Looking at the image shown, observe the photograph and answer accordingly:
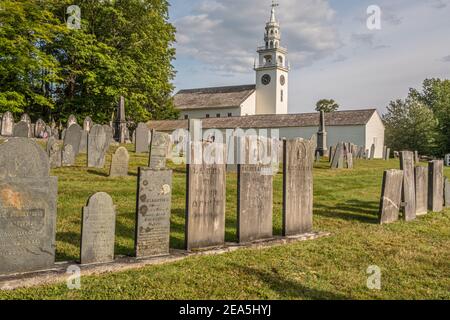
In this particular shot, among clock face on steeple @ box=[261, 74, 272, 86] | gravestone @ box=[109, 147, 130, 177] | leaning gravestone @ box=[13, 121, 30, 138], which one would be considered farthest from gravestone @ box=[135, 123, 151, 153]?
clock face on steeple @ box=[261, 74, 272, 86]

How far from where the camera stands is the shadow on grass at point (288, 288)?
14.8 feet

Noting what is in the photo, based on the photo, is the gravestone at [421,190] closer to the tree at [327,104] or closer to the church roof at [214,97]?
the church roof at [214,97]

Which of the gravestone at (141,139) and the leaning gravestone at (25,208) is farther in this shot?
the gravestone at (141,139)

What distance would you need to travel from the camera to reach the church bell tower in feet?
190

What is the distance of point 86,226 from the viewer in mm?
5230

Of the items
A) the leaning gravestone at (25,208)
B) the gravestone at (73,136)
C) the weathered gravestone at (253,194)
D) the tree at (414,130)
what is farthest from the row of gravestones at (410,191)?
the tree at (414,130)

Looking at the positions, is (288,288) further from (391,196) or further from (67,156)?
(67,156)

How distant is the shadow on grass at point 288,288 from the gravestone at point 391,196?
4.41m

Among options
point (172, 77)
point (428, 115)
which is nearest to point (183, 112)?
point (172, 77)

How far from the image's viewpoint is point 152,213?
5.74m

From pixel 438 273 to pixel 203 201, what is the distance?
3344 mm

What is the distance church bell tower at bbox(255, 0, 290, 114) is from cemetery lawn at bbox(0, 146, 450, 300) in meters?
49.1

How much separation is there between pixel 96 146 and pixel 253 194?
8368 millimetres
